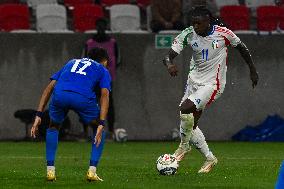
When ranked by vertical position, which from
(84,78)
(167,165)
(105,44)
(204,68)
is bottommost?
(167,165)

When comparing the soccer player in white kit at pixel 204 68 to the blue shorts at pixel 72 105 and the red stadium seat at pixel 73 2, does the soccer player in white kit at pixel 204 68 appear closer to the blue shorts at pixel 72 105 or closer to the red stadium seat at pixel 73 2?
the blue shorts at pixel 72 105

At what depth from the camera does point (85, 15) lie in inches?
934

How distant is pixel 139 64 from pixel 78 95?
37.6 ft

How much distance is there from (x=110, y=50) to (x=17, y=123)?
2.81 m

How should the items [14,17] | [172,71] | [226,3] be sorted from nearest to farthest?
[172,71]
[14,17]
[226,3]

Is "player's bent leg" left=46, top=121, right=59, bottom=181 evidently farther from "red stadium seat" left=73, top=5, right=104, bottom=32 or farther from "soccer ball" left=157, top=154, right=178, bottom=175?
"red stadium seat" left=73, top=5, right=104, bottom=32

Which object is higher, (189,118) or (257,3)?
(257,3)

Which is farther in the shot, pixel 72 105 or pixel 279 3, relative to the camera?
pixel 279 3

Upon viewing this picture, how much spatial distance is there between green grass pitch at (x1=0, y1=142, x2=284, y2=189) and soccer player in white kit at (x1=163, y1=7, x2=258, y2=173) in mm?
439

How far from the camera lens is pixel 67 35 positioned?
76.5 feet

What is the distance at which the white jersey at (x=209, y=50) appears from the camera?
14.4m

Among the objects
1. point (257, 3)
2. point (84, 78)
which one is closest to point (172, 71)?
point (84, 78)

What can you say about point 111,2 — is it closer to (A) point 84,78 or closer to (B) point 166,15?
(B) point 166,15

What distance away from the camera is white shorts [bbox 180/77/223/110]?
14.3m
